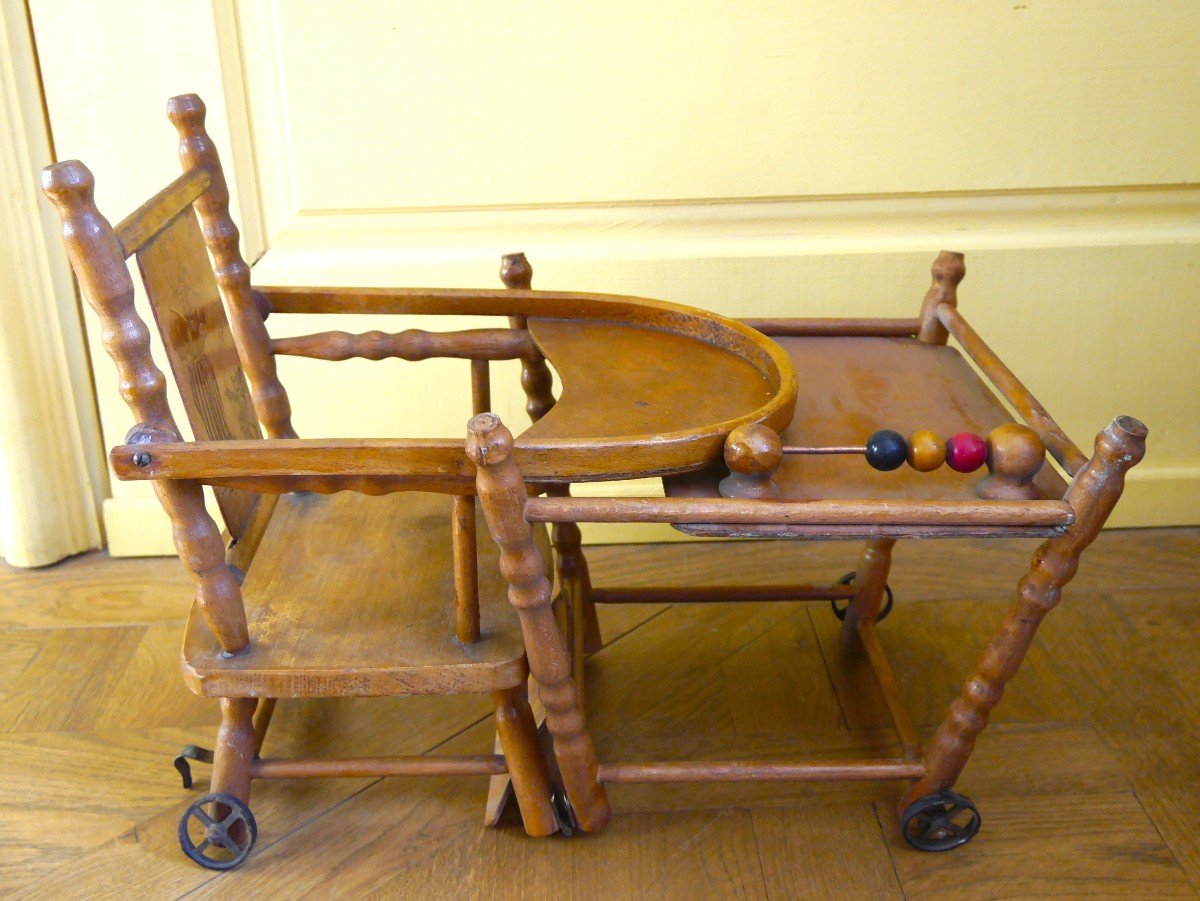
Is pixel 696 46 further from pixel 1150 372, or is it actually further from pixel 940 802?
pixel 940 802

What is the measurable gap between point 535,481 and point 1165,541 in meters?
1.29

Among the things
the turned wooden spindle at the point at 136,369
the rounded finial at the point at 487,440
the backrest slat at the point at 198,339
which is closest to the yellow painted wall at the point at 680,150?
the backrest slat at the point at 198,339

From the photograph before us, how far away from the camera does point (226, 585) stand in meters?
1.04

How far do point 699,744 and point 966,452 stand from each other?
560mm

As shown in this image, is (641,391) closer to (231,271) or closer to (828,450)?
(828,450)

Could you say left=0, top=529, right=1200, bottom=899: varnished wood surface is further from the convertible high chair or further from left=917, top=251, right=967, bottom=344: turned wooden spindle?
left=917, top=251, right=967, bottom=344: turned wooden spindle

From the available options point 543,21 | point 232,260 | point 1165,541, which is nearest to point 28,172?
point 232,260

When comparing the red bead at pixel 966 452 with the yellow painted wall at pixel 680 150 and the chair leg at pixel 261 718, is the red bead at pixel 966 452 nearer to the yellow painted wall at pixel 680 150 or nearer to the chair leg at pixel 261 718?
the yellow painted wall at pixel 680 150

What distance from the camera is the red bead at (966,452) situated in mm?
975

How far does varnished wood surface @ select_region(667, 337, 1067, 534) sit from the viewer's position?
100 centimetres

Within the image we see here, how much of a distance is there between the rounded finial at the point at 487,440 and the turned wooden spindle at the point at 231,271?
45 cm

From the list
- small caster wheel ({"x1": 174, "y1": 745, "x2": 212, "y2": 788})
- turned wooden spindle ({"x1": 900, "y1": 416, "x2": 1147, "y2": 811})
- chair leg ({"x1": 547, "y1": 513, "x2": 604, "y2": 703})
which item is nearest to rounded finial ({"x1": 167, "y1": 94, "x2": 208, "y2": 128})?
chair leg ({"x1": 547, "y1": 513, "x2": 604, "y2": 703})

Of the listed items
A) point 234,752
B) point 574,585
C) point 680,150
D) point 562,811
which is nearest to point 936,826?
point 562,811

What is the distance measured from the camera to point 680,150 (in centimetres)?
152
